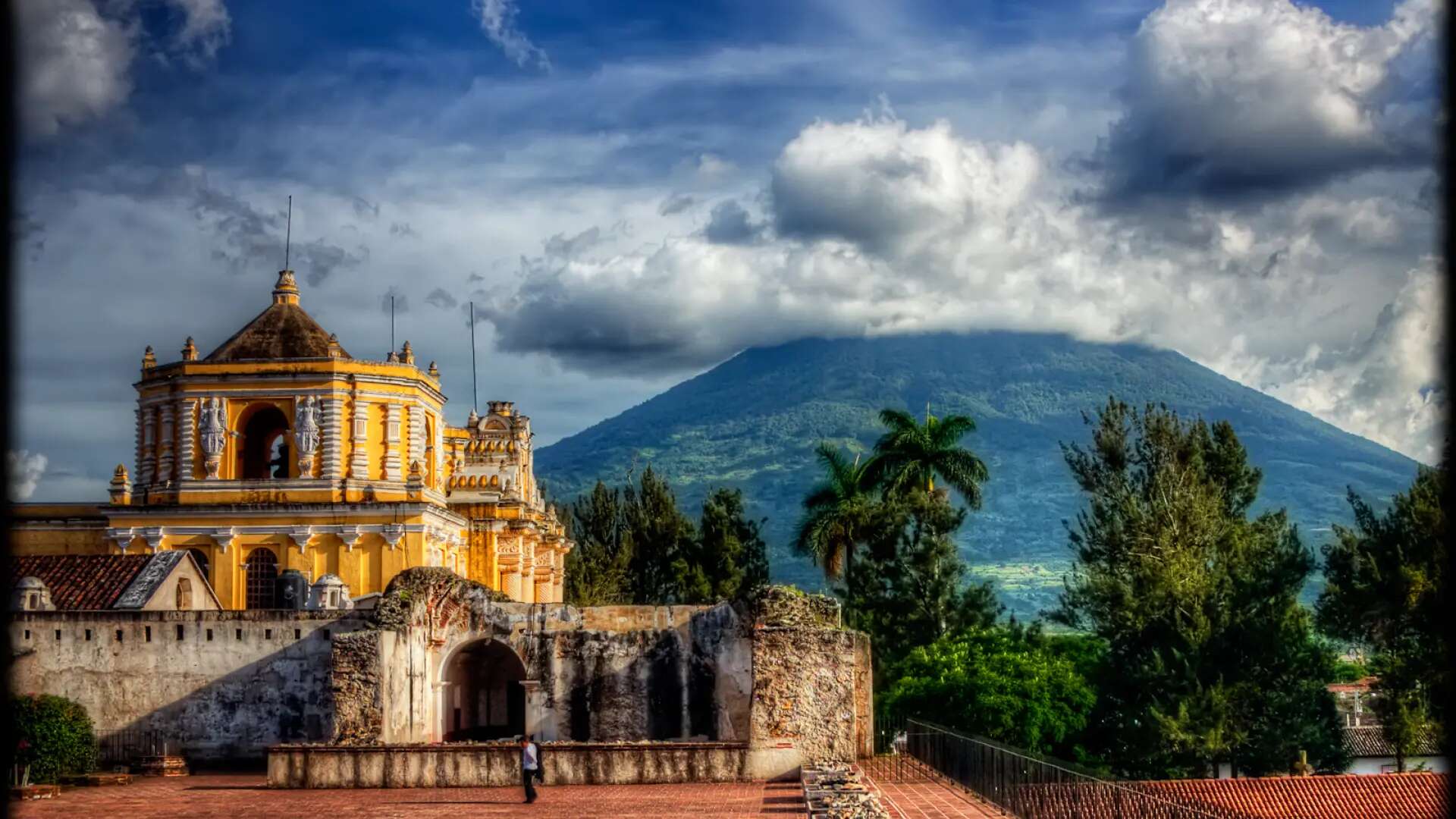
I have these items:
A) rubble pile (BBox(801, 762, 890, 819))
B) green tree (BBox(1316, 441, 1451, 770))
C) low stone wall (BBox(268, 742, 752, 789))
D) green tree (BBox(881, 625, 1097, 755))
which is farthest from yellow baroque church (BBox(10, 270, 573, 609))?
rubble pile (BBox(801, 762, 890, 819))

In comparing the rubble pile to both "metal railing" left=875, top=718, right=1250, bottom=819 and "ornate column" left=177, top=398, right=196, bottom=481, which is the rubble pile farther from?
"ornate column" left=177, top=398, right=196, bottom=481

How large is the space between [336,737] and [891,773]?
→ 898 centimetres

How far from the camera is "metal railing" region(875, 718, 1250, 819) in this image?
18.7m

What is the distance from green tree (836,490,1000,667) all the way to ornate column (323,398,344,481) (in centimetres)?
1422

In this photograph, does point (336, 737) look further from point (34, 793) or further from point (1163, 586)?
point (1163, 586)

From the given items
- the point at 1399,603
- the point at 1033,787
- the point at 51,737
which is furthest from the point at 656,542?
the point at 1033,787

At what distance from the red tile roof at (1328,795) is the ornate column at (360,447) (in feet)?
74.4

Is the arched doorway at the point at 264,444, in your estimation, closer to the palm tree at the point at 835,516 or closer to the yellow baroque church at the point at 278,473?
the yellow baroque church at the point at 278,473

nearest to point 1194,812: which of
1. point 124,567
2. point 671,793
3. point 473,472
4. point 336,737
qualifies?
point 671,793

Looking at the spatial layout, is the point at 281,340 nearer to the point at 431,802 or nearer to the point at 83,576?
the point at 83,576

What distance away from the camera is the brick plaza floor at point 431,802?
69.7 feet

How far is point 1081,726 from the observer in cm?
3666

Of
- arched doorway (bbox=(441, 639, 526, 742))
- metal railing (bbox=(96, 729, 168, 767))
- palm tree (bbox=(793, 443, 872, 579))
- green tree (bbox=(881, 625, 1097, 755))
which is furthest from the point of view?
palm tree (bbox=(793, 443, 872, 579))

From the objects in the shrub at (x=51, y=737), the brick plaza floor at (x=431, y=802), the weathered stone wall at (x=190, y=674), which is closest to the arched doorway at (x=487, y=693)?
the weathered stone wall at (x=190, y=674)
